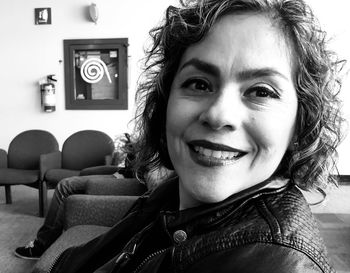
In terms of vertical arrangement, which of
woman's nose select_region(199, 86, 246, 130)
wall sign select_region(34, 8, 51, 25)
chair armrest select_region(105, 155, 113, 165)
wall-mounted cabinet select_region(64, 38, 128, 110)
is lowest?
chair armrest select_region(105, 155, 113, 165)

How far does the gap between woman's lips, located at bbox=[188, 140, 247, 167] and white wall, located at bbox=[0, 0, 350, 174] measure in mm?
4200

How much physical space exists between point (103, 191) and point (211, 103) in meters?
1.97

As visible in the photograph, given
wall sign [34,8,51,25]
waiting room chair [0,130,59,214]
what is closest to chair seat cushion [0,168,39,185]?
waiting room chair [0,130,59,214]

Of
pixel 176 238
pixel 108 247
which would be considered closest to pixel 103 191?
pixel 108 247

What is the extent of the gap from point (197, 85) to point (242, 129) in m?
0.13

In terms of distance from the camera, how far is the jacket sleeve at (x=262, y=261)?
0.47 metres

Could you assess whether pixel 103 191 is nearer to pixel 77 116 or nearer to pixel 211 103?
pixel 211 103

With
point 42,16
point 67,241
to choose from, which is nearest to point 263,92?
point 67,241

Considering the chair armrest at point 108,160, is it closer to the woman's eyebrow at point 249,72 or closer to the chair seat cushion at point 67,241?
the chair seat cushion at point 67,241

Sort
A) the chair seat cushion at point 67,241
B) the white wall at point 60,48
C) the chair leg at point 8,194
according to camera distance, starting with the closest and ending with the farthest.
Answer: the chair seat cushion at point 67,241 < the chair leg at point 8,194 < the white wall at point 60,48

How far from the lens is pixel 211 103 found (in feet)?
2.14

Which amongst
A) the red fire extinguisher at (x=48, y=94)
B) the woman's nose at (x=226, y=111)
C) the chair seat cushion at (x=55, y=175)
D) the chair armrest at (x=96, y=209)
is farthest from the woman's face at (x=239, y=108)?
the red fire extinguisher at (x=48, y=94)

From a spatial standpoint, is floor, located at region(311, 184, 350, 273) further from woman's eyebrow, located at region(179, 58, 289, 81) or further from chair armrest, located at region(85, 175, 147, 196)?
woman's eyebrow, located at region(179, 58, 289, 81)

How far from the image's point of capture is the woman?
545mm
